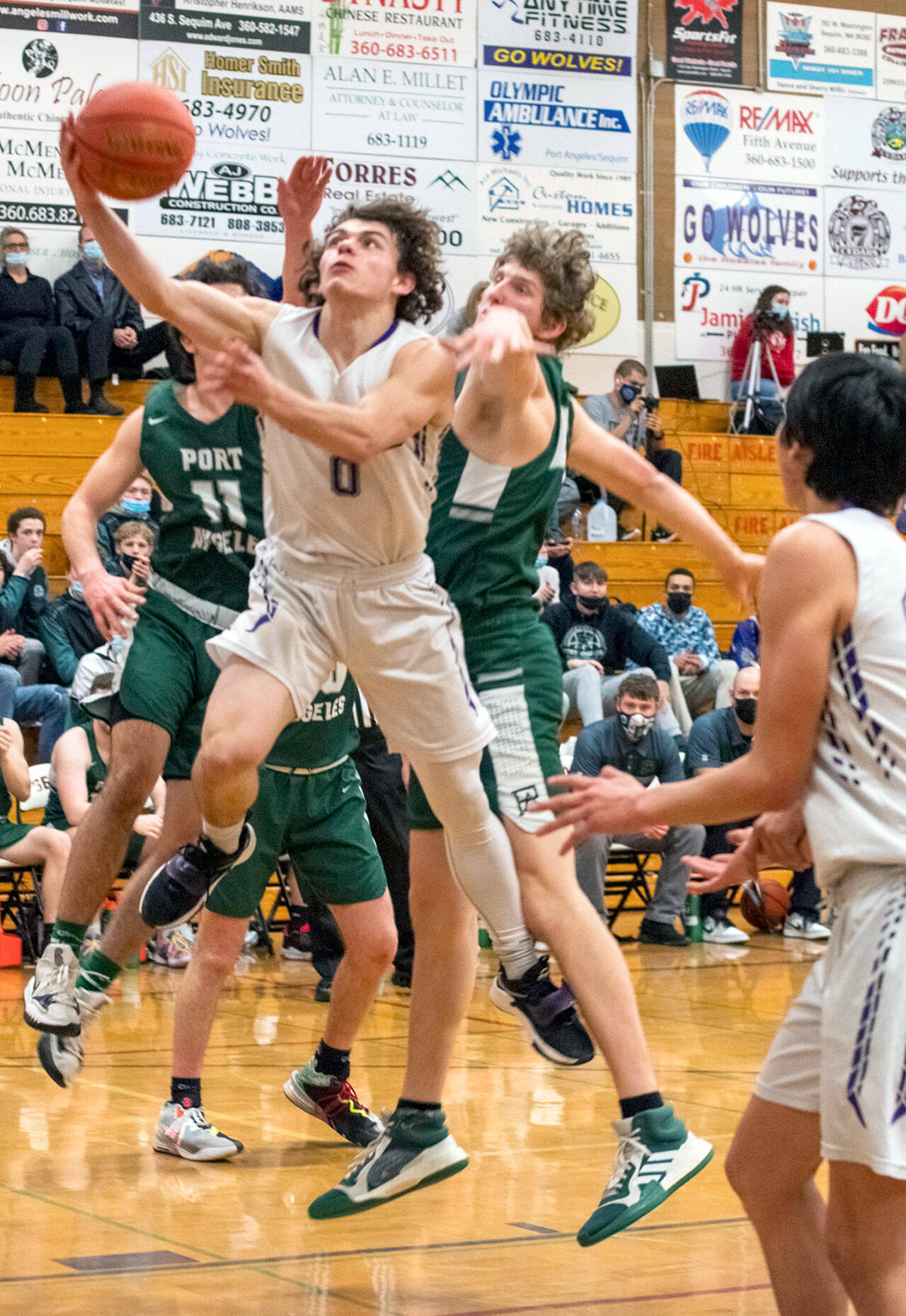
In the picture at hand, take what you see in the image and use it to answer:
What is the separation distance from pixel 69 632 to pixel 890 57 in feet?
38.7

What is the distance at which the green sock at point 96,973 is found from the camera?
4.56m

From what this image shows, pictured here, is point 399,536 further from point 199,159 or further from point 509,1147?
point 199,159

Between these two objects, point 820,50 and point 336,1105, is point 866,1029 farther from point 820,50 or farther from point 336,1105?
point 820,50

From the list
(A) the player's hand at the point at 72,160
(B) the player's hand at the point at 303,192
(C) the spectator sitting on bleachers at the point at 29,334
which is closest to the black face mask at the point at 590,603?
(C) the spectator sitting on bleachers at the point at 29,334

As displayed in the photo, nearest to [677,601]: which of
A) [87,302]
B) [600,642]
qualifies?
[600,642]

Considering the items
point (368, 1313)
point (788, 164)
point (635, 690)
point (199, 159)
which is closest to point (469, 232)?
point (199, 159)

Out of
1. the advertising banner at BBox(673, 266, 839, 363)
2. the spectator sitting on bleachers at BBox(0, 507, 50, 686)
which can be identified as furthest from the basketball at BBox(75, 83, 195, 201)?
the advertising banner at BBox(673, 266, 839, 363)

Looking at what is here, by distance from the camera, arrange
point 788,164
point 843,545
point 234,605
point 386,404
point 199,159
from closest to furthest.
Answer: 1. point 843,545
2. point 386,404
3. point 234,605
4. point 199,159
5. point 788,164

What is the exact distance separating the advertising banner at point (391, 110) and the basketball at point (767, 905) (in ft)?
26.5

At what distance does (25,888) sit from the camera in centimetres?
956

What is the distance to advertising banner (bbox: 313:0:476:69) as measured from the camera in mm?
14859

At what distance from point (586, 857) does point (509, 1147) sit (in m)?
4.42

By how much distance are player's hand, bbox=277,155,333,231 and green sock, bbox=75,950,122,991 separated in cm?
208

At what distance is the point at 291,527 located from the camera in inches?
147
